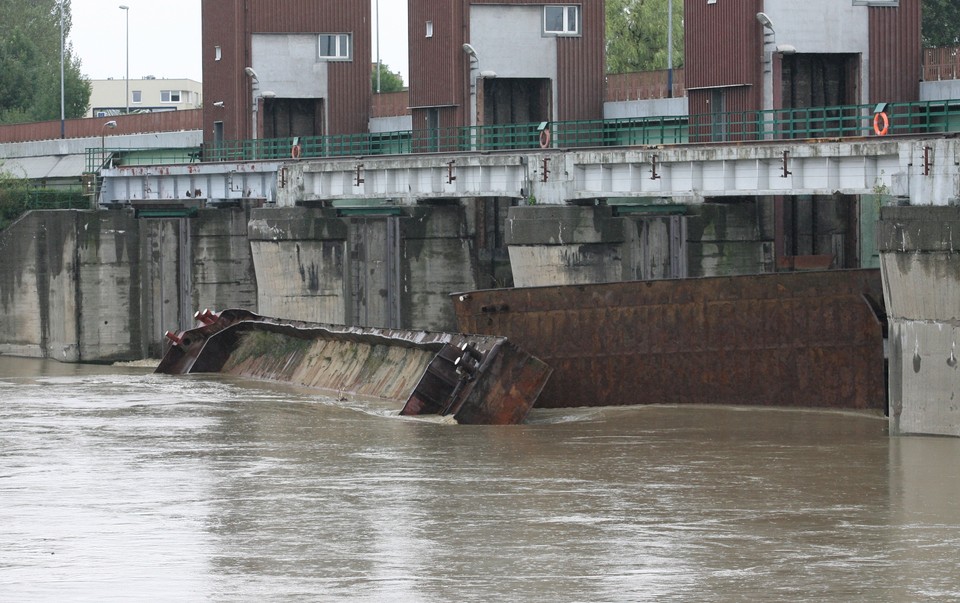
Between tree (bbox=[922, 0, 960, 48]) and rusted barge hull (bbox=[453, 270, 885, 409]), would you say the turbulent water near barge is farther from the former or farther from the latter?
tree (bbox=[922, 0, 960, 48])

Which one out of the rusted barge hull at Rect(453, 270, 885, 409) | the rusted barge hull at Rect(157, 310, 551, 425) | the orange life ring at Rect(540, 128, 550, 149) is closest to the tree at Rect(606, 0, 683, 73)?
the orange life ring at Rect(540, 128, 550, 149)

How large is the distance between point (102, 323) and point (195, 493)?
34566 millimetres

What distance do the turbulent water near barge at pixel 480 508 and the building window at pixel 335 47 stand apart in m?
33.2

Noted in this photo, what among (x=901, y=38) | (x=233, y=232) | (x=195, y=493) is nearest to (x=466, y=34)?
(x=233, y=232)

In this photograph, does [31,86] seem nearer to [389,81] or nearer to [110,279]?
[389,81]

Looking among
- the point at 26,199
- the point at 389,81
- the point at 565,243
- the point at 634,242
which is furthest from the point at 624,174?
the point at 389,81

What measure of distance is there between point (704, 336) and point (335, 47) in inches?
1376

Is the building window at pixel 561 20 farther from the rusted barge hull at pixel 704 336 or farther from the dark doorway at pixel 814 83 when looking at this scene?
the rusted barge hull at pixel 704 336

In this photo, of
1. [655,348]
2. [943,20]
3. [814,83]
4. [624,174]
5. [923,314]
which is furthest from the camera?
[943,20]

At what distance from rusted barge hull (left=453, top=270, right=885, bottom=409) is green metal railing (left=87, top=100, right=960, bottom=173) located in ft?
13.5

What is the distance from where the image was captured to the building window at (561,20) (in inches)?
2226

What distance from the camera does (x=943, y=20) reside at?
8144cm

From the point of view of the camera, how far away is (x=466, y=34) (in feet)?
183

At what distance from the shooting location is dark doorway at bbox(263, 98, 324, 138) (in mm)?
67250
